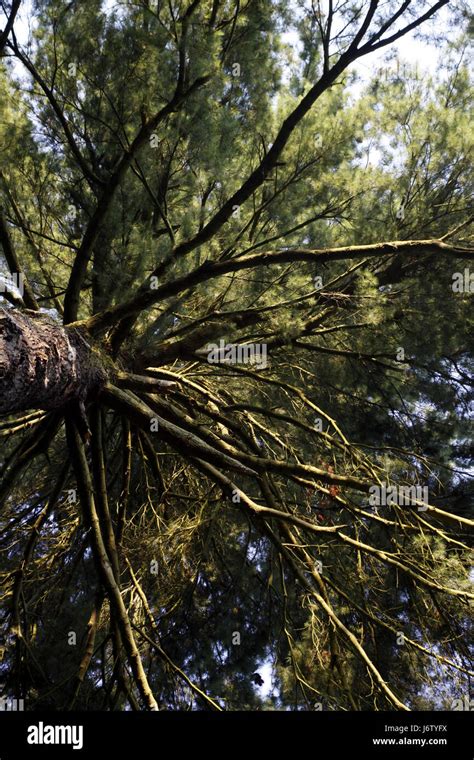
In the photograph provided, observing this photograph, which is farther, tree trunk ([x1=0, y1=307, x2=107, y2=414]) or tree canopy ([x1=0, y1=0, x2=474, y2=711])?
tree canopy ([x1=0, y1=0, x2=474, y2=711])

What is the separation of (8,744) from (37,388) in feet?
5.60

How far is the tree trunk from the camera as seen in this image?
2.44m

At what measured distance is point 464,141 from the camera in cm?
433

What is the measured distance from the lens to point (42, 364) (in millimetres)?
2725

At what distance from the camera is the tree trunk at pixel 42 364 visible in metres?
2.44

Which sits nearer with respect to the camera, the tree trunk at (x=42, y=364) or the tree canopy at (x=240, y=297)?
the tree trunk at (x=42, y=364)

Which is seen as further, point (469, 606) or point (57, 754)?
point (469, 606)

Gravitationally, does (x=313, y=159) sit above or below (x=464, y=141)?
below

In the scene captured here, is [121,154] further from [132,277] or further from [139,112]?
[132,277]

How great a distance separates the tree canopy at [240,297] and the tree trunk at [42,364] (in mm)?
51

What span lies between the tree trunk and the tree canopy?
0.05m

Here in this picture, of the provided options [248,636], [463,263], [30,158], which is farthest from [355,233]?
[248,636]

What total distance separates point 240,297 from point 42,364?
1.93 m

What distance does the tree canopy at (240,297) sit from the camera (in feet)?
10.7
